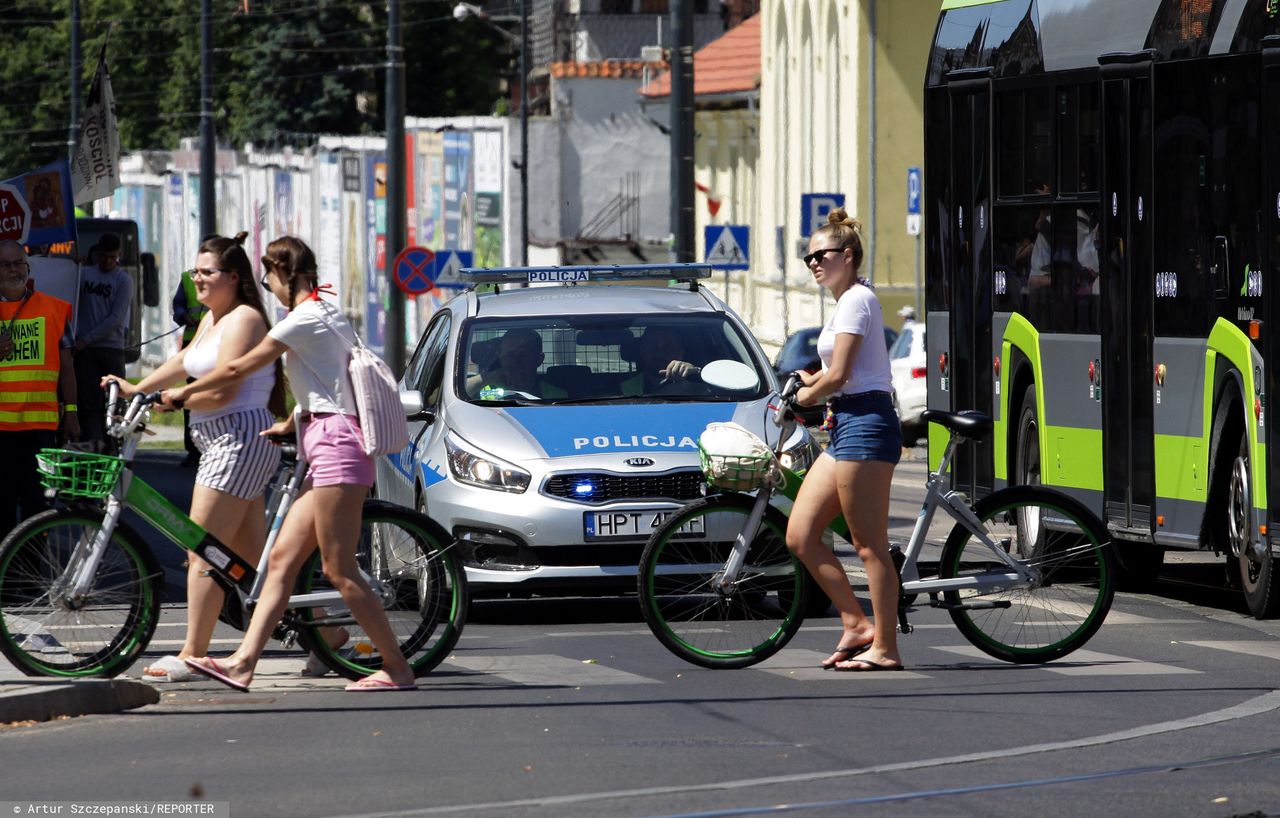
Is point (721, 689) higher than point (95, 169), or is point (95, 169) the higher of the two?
point (95, 169)

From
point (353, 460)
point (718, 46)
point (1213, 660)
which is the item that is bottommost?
point (1213, 660)

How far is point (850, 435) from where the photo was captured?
9836 mm

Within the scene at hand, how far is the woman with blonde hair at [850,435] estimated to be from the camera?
978 centimetres

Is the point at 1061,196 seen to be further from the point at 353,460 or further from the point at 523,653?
the point at 353,460

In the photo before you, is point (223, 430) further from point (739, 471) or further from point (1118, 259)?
point (1118, 259)

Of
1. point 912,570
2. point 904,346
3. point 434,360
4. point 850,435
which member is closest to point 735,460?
point 850,435

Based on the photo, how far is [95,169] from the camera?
1781 centimetres

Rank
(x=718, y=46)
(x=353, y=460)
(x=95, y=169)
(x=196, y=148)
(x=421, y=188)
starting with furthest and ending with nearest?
(x=196, y=148) < (x=421, y=188) < (x=718, y=46) < (x=95, y=169) < (x=353, y=460)

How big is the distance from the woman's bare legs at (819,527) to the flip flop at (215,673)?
2.20m

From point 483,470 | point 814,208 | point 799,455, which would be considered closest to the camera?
point 483,470

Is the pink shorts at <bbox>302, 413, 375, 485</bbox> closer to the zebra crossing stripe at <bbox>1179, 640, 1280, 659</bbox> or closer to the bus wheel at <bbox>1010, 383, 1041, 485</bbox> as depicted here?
the zebra crossing stripe at <bbox>1179, 640, 1280, 659</bbox>

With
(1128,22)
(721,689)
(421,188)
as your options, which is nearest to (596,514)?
(721,689)

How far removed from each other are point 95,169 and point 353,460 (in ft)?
30.3

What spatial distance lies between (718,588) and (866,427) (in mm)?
899
